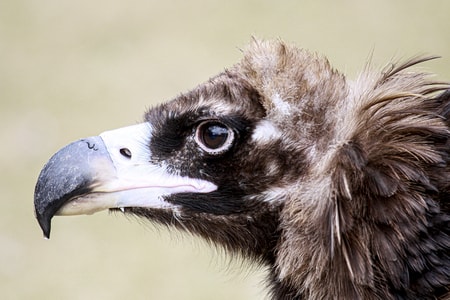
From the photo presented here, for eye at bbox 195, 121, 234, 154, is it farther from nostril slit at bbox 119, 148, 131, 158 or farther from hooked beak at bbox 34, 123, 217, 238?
nostril slit at bbox 119, 148, 131, 158

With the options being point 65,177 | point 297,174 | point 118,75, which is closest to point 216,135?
point 297,174

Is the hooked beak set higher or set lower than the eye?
lower

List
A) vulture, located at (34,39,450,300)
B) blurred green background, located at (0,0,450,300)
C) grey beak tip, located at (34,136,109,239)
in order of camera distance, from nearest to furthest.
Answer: vulture, located at (34,39,450,300)
grey beak tip, located at (34,136,109,239)
blurred green background, located at (0,0,450,300)

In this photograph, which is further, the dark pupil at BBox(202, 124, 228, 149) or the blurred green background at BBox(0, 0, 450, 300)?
the blurred green background at BBox(0, 0, 450, 300)

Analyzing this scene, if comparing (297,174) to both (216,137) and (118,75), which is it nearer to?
(216,137)

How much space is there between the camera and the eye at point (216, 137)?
80.8 inches

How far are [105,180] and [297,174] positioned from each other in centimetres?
48

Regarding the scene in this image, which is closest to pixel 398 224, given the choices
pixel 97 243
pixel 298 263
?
pixel 298 263

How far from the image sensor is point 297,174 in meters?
2.03

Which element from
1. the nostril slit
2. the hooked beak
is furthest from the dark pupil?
the nostril slit

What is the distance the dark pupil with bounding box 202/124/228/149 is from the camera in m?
2.05

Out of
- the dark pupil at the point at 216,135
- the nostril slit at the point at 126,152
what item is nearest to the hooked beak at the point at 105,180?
the nostril slit at the point at 126,152

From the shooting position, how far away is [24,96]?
627 centimetres

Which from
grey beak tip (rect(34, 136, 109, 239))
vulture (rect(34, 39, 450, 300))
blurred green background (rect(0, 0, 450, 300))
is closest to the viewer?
vulture (rect(34, 39, 450, 300))
